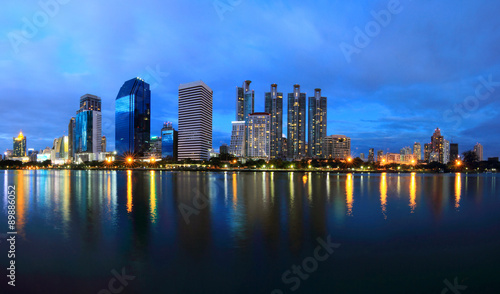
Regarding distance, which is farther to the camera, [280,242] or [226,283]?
[280,242]

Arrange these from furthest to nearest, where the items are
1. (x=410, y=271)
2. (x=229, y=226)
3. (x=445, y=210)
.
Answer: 1. (x=445, y=210)
2. (x=229, y=226)
3. (x=410, y=271)

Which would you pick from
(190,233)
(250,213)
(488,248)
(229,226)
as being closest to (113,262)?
(190,233)

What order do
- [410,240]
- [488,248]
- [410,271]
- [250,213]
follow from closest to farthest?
1. [410,271]
2. [488,248]
3. [410,240]
4. [250,213]

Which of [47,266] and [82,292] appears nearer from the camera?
[82,292]

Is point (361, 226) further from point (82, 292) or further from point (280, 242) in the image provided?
point (82, 292)

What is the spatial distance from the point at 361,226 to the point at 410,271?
802 centimetres

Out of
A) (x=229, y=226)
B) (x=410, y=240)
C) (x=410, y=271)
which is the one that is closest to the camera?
(x=410, y=271)

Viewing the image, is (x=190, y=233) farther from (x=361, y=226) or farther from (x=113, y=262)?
(x=361, y=226)

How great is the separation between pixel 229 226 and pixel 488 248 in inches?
628

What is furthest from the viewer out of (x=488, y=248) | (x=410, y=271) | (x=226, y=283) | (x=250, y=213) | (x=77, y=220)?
(x=250, y=213)

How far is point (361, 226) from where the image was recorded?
20.8m

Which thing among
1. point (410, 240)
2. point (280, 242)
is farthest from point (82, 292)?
point (410, 240)

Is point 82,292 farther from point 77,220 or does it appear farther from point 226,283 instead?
point 77,220

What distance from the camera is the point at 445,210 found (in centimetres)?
2884
